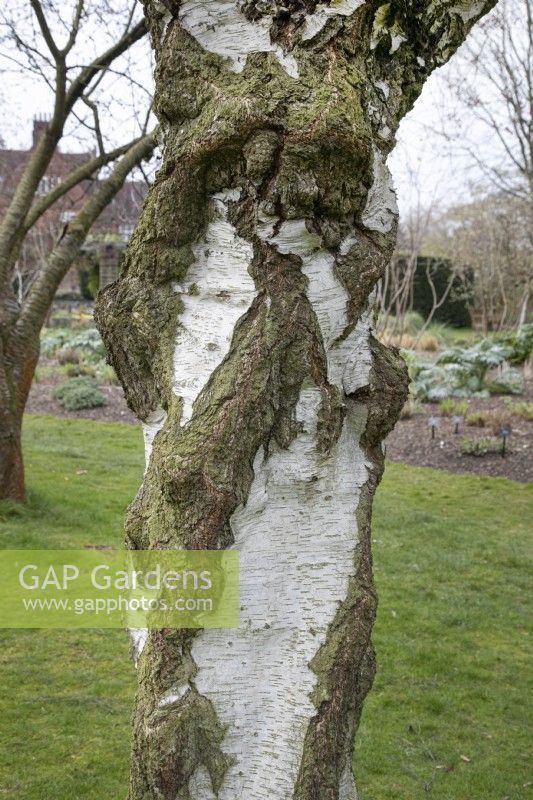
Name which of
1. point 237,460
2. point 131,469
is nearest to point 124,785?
point 237,460

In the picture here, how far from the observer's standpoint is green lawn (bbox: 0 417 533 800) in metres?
3.05

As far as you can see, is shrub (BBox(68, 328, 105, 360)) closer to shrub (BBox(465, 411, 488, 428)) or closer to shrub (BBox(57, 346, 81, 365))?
shrub (BBox(57, 346, 81, 365))

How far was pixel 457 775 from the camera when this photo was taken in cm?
308

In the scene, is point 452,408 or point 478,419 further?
point 452,408

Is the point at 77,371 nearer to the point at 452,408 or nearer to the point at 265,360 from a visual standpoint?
the point at 452,408

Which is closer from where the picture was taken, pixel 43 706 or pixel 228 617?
pixel 228 617

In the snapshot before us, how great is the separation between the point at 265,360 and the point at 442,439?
760cm

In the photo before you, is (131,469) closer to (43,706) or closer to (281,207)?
(43,706)

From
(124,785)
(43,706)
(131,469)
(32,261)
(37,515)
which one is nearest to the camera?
(124,785)

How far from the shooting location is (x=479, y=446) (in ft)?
27.2

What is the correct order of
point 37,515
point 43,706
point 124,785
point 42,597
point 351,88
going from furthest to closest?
point 37,515 < point 42,597 < point 43,706 < point 124,785 < point 351,88

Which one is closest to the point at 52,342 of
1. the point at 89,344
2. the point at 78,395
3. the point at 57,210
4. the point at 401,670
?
the point at 89,344

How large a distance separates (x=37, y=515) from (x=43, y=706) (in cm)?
252

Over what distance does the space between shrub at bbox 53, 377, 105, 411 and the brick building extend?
2.39m
